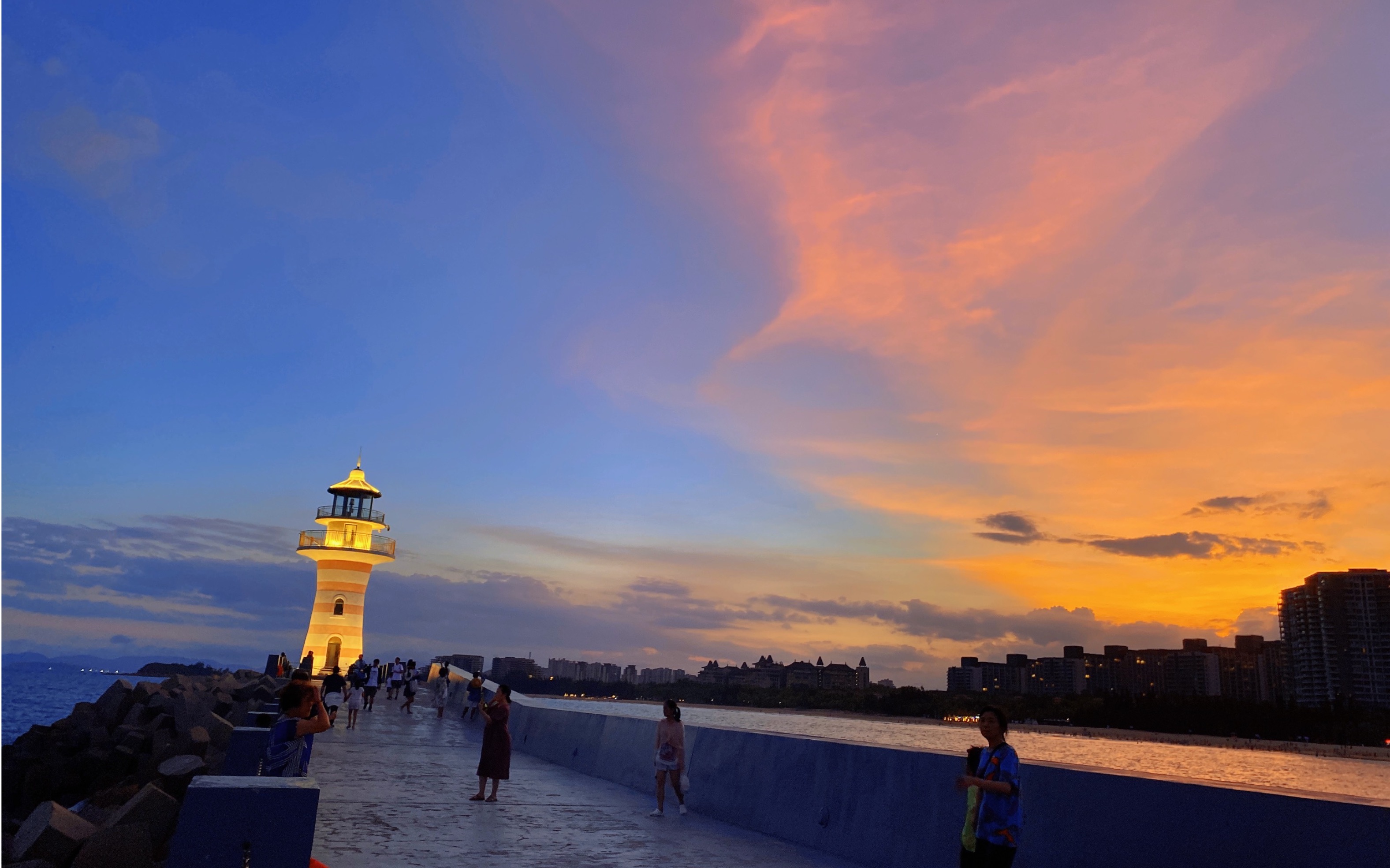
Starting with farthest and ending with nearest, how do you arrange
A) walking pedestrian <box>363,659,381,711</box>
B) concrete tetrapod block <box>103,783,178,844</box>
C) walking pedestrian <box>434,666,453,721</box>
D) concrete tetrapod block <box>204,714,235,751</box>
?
1. walking pedestrian <box>434,666,453,721</box>
2. walking pedestrian <box>363,659,381,711</box>
3. concrete tetrapod block <box>204,714,235,751</box>
4. concrete tetrapod block <box>103,783,178,844</box>

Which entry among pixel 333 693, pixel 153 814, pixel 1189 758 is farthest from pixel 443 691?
pixel 1189 758

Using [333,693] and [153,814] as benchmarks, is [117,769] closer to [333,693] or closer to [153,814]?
[333,693]

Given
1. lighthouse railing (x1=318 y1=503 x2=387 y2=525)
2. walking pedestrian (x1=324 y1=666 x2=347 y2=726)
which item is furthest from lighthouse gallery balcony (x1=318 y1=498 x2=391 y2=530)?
walking pedestrian (x1=324 y1=666 x2=347 y2=726)

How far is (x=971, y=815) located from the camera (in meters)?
5.50

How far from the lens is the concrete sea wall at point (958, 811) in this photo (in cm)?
503

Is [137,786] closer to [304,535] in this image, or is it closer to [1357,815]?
[1357,815]

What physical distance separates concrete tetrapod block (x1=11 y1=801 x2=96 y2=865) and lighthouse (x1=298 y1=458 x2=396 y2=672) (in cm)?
3306

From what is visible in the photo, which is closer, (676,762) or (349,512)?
(676,762)

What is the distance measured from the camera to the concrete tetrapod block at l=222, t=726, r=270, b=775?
9.10 meters

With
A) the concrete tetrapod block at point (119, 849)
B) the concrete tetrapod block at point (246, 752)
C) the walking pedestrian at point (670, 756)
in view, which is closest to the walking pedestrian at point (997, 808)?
the walking pedestrian at point (670, 756)

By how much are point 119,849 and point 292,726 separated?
4.45 metres

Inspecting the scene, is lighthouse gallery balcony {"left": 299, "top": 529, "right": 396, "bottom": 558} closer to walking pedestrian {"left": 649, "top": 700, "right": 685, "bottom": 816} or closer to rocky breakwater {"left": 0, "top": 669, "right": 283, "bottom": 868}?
rocky breakwater {"left": 0, "top": 669, "right": 283, "bottom": 868}

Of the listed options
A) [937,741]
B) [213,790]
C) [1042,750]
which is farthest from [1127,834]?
[1042,750]

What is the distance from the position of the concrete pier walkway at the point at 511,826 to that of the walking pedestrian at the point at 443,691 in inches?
741
